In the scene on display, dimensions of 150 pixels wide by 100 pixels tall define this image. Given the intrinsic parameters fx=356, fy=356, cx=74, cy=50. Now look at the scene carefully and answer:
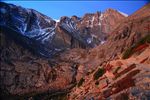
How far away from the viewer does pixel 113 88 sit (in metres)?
43.8

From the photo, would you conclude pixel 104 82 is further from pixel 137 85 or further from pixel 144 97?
pixel 144 97

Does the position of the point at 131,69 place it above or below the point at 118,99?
above

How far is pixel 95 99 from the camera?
45094 millimetres

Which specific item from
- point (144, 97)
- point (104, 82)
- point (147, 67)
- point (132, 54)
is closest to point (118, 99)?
point (144, 97)

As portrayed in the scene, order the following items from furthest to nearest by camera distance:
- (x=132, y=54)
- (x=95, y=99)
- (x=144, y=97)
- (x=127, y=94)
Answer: (x=132, y=54), (x=95, y=99), (x=127, y=94), (x=144, y=97)

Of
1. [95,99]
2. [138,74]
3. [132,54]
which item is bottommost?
[95,99]

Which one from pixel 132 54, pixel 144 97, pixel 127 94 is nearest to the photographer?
pixel 144 97

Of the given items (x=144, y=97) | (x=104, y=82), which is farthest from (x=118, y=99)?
(x=104, y=82)

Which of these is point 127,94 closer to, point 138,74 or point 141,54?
point 138,74

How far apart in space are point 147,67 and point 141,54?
25.6 ft

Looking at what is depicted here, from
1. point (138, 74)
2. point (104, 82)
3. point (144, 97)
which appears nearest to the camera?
point (144, 97)

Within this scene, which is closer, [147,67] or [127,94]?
[127,94]

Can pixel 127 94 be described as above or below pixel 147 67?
below

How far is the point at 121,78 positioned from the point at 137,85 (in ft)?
21.5
